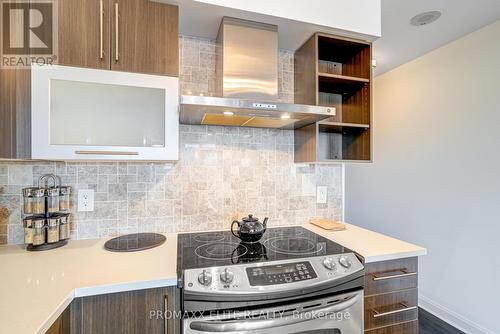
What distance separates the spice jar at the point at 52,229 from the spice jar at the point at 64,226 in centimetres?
2

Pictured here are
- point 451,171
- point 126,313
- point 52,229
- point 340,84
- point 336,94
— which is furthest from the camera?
point 451,171

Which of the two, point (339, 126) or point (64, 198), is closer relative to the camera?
point (64, 198)

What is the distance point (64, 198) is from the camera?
1.35 m

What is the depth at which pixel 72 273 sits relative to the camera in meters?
0.98

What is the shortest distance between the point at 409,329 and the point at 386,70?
2.80m

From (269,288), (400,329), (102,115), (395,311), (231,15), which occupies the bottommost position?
(400,329)

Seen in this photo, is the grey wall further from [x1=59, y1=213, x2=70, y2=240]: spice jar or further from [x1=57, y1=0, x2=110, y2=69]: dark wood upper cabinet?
[x1=59, y1=213, x2=70, y2=240]: spice jar

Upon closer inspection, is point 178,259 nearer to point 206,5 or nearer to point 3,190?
point 3,190

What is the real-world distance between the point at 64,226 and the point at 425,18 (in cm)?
285

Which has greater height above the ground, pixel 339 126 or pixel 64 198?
pixel 339 126

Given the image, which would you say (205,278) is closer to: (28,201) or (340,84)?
(28,201)

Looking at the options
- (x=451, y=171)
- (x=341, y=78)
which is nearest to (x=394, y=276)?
(x=341, y=78)

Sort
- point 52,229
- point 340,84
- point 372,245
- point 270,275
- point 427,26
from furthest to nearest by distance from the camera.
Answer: point 427,26 < point 340,84 < point 372,245 < point 52,229 < point 270,275

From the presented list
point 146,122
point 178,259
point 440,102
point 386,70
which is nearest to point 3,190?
point 146,122
